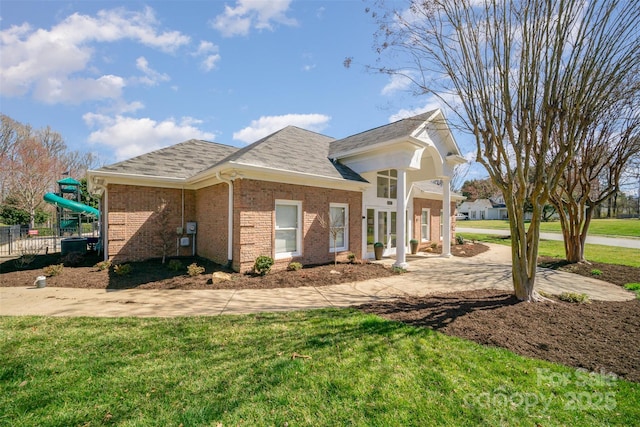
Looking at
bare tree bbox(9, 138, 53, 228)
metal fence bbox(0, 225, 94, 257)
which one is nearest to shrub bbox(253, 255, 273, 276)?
metal fence bbox(0, 225, 94, 257)

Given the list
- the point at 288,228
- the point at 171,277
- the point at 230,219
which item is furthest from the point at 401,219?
the point at 171,277

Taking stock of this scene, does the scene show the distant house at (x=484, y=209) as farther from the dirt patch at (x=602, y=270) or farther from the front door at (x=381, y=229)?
the front door at (x=381, y=229)

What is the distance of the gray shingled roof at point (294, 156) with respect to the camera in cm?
921

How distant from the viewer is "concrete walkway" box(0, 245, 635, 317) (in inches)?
221

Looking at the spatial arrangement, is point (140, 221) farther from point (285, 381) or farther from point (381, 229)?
point (381, 229)

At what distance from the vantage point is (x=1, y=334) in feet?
14.2

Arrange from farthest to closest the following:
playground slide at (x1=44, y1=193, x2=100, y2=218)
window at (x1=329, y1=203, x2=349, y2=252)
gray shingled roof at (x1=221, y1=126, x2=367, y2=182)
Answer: playground slide at (x1=44, y1=193, x2=100, y2=218)
window at (x1=329, y1=203, x2=349, y2=252)
gray shingled roof at (x1=221, y1=126, x2=367, y2=182)

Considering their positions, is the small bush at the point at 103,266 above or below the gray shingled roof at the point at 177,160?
below

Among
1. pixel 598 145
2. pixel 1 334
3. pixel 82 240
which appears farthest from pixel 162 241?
pixel 598 145

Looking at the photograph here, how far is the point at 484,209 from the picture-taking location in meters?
70.2

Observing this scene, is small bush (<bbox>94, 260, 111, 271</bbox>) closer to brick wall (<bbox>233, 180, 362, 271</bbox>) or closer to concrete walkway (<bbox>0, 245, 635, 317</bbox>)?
concrete walkway (<bbox>0, 245, 635, 317</bbox>)

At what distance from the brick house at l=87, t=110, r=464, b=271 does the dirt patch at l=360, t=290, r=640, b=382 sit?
4436 mm

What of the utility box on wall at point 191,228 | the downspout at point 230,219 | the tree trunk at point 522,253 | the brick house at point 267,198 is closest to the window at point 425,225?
the brick house at point 267,198

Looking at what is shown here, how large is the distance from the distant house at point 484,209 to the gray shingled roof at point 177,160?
68.7m
